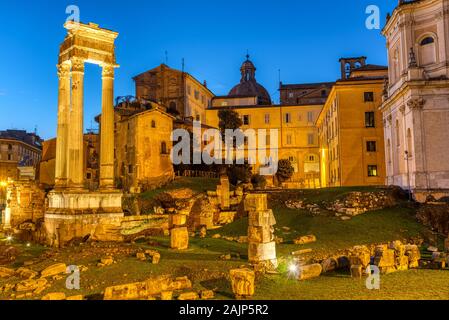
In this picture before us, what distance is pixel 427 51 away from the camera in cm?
2655

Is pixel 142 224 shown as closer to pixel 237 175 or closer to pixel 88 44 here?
pixel 88 44

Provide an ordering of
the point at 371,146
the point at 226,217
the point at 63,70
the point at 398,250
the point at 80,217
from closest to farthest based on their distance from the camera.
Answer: the point at 398,250 < the point at 80,217 < the point at 63,70 < the point at 226,217 < the point at 371,146

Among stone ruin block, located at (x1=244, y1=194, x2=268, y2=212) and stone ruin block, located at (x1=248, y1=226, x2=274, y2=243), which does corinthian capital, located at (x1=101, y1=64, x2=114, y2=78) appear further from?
stone ruin block, located at (x1=248, y1=226, x2=274, y2=243)

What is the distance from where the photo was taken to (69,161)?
18.0 meters

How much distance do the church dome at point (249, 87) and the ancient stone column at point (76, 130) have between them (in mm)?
48478

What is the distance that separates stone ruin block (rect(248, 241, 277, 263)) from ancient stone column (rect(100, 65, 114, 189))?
9509 mm

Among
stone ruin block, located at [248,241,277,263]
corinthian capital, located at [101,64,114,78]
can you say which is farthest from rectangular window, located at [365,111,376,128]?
stone ruin block, located at [248,241,277,263]

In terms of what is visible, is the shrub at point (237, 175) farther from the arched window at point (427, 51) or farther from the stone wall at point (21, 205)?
the arched window at point (427, 51)

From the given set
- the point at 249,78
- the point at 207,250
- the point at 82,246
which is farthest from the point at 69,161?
the point at 249,78

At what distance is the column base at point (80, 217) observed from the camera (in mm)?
17078

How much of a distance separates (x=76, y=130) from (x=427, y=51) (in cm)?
2417

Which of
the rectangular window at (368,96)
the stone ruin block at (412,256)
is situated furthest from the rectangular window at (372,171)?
the stone ruin block at (412,256)

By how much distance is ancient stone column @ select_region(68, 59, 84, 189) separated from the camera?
1800 cm

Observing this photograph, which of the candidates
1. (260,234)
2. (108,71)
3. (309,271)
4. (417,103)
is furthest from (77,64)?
(417,103)
